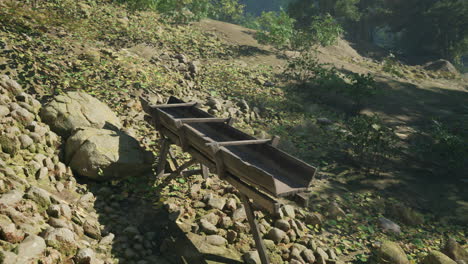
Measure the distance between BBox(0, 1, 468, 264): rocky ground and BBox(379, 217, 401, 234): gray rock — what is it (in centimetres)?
3

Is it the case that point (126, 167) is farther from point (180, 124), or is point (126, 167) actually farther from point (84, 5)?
point (84, 5)

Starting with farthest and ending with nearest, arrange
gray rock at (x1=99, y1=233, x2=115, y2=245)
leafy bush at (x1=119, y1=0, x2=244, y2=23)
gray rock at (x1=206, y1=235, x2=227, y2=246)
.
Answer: leafy bush at (x1=119, y1=0, x2=244, y2=23), gray rock at (x1=206, y1=235, x2=227, y2=246), gray rock at (x1=99, y1=233, x2=115, y2=245)

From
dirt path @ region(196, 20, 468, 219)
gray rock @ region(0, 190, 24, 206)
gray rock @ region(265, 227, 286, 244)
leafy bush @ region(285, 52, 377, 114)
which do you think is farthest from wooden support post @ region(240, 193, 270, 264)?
leafy bush @ region(285, 52, 377, 114)

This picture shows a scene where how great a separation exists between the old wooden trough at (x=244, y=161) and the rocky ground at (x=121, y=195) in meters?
0.74

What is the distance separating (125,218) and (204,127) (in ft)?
8.00

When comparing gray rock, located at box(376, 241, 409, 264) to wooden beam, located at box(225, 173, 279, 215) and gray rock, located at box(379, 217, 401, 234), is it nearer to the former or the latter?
gray rock, located at box(379, 217, 401, 234)

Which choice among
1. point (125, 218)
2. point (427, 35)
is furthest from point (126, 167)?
point (427, 35)

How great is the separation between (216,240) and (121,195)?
1988mm

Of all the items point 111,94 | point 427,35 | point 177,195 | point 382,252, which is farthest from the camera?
point 427,35

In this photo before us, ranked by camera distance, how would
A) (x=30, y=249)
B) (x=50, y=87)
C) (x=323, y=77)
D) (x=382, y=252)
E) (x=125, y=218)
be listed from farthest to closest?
(x=323, y=77)
(x=50, y=87)
(x=382, y=252)
(x=125, y=218)
(x=30, y=249)

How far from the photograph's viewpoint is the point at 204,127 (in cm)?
677

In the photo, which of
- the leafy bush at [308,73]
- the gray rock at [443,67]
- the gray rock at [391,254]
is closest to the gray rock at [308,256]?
the gray rock at [391,254]

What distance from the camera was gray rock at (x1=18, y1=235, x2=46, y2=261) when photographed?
3.48m

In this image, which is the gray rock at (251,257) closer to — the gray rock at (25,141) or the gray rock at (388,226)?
the gray rock at (388,226)
